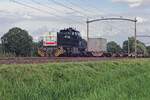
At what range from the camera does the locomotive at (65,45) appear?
2285 inches

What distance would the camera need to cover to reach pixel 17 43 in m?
85.6

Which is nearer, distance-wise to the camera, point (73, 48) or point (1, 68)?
point (1, 68)

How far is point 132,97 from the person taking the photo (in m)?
15.8

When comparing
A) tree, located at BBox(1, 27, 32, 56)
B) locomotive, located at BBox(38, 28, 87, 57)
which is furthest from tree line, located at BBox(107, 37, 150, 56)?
locomotive, located at BBox(38, 28, 87, 57)

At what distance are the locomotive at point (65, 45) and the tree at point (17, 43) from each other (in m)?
19.4

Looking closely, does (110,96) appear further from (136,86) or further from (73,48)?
(73,48)

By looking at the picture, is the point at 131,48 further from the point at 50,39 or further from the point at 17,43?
the point at 50,39

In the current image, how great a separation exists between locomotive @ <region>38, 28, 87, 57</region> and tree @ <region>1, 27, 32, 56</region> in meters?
19.4

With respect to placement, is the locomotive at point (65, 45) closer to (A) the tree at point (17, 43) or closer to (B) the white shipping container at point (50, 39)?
(B) the white shipping container at point (50, 39)

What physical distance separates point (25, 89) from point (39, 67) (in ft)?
17.5

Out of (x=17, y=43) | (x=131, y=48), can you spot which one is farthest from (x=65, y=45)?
(x=131, y=48)

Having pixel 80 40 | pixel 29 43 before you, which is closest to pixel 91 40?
pixel 80 40

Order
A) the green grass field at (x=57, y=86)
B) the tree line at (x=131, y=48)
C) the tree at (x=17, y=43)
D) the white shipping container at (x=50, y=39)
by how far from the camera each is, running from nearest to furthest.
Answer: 1. the green grass field at (x=57, y=86)
2. the white shipping container at (x=50, y=39)
3. the tree at (x=17, y=43)
4. the tree line at (x=131, y=48)

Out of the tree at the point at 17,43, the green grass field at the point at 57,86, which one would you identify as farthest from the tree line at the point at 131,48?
the green grass field at the point at 57,86
